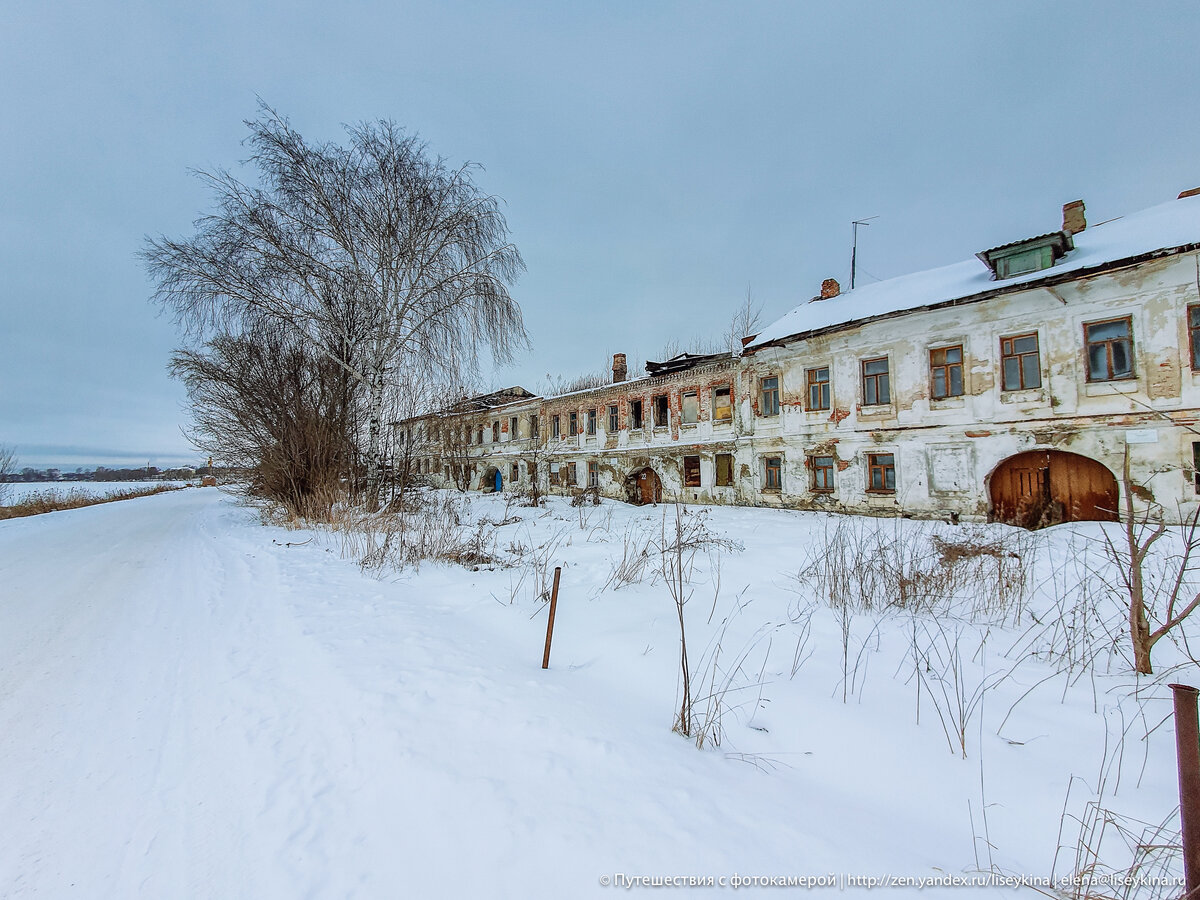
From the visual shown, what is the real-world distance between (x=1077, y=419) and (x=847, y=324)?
616cm

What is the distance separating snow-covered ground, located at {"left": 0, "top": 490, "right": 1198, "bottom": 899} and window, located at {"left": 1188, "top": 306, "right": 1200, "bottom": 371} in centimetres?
1181

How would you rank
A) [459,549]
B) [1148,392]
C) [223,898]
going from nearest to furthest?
[223,898]
[459,549]
[1148,392]

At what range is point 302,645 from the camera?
3391mm

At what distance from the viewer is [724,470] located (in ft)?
60.2

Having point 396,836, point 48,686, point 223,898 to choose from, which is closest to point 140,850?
point 223,898

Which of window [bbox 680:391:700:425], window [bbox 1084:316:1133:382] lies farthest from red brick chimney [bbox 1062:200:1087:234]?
window [bbox 680:391:700:425]

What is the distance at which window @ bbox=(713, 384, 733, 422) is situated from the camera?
18281 millimetres

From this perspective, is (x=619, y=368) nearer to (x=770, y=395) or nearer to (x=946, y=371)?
(x=770, y=395)

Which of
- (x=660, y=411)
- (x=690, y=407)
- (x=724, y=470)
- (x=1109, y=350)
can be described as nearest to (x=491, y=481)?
(x=660, y=411)

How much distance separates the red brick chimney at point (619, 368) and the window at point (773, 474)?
10.1m

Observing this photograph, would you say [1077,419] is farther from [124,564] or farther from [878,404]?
[124,564]

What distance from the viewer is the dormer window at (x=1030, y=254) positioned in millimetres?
12391

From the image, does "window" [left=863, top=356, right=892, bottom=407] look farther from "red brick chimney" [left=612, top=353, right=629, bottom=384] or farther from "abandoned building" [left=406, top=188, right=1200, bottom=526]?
"red brick chimney" [left=612, top=353, right=629, bottom=384]

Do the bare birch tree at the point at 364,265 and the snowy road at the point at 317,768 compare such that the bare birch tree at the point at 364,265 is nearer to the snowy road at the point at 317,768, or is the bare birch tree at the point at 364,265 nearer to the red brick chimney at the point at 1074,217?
the snowy road at the point at 317,768
